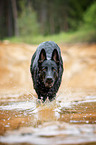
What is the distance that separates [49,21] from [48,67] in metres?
28.1

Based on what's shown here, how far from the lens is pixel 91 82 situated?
16.5m

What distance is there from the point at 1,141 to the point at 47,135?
1.75 ft

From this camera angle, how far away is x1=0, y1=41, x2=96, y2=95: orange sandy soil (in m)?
17.1

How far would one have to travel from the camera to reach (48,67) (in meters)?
5.19

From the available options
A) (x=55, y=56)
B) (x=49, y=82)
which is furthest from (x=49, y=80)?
(x=55, y=56)

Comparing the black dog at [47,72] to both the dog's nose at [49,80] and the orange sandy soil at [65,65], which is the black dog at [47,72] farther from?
the orange sandy soil at [65,65]

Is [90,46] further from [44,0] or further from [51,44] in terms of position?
[44,0]

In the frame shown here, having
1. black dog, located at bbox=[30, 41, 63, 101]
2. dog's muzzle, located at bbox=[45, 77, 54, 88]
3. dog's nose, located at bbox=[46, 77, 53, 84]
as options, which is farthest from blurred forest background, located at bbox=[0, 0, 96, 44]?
dog's nose, located at bbox=[46, 77, 53, 84]

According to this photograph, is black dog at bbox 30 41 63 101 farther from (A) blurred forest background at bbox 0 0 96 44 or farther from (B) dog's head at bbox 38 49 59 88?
(A) blurred forest background at bbox 0 0 96 44

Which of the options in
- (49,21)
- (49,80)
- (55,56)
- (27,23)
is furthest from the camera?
(49,21)

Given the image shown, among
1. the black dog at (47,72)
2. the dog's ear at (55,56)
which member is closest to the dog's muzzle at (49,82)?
the black dog at (47,72)

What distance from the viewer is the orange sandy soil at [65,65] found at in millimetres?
17109

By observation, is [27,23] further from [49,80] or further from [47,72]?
[49,80]

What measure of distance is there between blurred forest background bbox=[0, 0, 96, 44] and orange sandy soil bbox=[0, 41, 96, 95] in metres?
1.42
